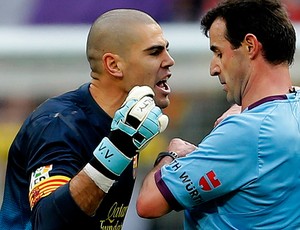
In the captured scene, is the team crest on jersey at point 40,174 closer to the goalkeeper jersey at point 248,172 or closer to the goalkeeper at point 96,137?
the goalkeeper at point 96,137

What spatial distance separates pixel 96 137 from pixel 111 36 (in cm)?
45

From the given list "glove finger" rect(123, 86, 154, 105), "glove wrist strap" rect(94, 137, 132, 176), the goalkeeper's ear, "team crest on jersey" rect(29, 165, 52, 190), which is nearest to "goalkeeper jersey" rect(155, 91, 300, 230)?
"glove wrist strap" rect(94, 137, 132, 176)

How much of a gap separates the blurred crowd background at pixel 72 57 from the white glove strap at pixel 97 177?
5.60 metres

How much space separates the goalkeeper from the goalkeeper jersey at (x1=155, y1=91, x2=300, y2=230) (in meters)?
0.22

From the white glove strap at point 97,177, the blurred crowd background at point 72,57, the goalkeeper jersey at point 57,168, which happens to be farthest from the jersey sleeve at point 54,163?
the blurred crowd background at point 72,57

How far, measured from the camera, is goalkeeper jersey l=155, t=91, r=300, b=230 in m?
4.06

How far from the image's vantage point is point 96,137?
179 inches

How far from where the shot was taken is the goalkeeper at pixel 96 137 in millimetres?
4070

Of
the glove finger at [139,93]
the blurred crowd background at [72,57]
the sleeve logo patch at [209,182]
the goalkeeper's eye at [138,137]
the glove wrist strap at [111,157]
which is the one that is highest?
the glove finger at [139,93]

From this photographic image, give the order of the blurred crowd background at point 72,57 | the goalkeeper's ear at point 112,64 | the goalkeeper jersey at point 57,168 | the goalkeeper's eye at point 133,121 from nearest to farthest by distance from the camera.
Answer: the goalkeeper's eye at point 133,121
the goalkeeper jersey at point 57,168
the goalkeeper's ear at point 112,64
the blurred crowd background at point 72,57

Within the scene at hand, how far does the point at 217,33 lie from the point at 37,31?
6.19 metres

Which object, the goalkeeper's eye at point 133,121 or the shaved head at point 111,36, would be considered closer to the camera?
the goalkeeper's eye at point 133,121

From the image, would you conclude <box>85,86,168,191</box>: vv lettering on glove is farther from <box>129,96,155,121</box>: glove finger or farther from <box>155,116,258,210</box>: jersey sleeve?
<box>155,116,258,210</box>: jersey sleeve

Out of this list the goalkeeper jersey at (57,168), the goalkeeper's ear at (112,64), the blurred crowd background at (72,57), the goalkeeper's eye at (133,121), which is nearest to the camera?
the goalkeeper's eye at (133,121)
